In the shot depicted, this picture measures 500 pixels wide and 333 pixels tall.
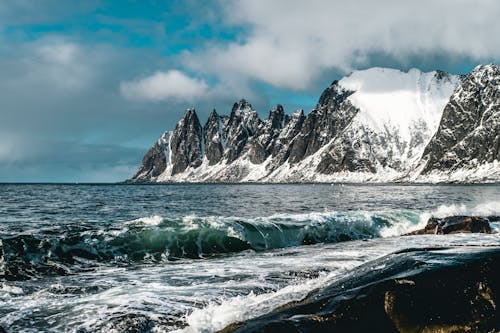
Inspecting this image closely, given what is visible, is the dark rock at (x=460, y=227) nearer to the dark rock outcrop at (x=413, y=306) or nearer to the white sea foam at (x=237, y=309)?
the white sea foam at (x=237, y=309)

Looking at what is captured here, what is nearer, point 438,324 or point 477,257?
point 438,324

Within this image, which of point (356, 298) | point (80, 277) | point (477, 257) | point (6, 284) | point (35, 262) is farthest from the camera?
point (35, 262)

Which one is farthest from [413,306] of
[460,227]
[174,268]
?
[460,227]

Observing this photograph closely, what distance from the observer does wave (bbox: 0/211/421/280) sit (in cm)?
1973

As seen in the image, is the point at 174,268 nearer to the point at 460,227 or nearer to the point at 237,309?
the point at 237,309

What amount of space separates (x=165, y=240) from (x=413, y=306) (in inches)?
695

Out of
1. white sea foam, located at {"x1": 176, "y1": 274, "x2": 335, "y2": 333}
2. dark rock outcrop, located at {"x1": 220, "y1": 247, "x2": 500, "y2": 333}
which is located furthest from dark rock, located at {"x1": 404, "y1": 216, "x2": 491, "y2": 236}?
dark rock outcrop, located at {"x1": 220, "y1": 247, "x2": 500, "y2": 333}

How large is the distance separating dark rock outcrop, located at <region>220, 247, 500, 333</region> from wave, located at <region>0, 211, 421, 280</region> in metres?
13.5

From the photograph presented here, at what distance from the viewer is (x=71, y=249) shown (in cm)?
2133

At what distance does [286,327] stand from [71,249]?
55.5ft

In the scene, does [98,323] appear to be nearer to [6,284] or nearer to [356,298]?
[356,298]

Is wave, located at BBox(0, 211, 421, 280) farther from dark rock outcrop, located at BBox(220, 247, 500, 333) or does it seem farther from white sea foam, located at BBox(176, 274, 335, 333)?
dark rock outcrop, located at BBox(220, 247, 500, 333)

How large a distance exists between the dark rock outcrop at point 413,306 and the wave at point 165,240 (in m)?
13.5

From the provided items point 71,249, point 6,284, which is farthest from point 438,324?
point 71,249
